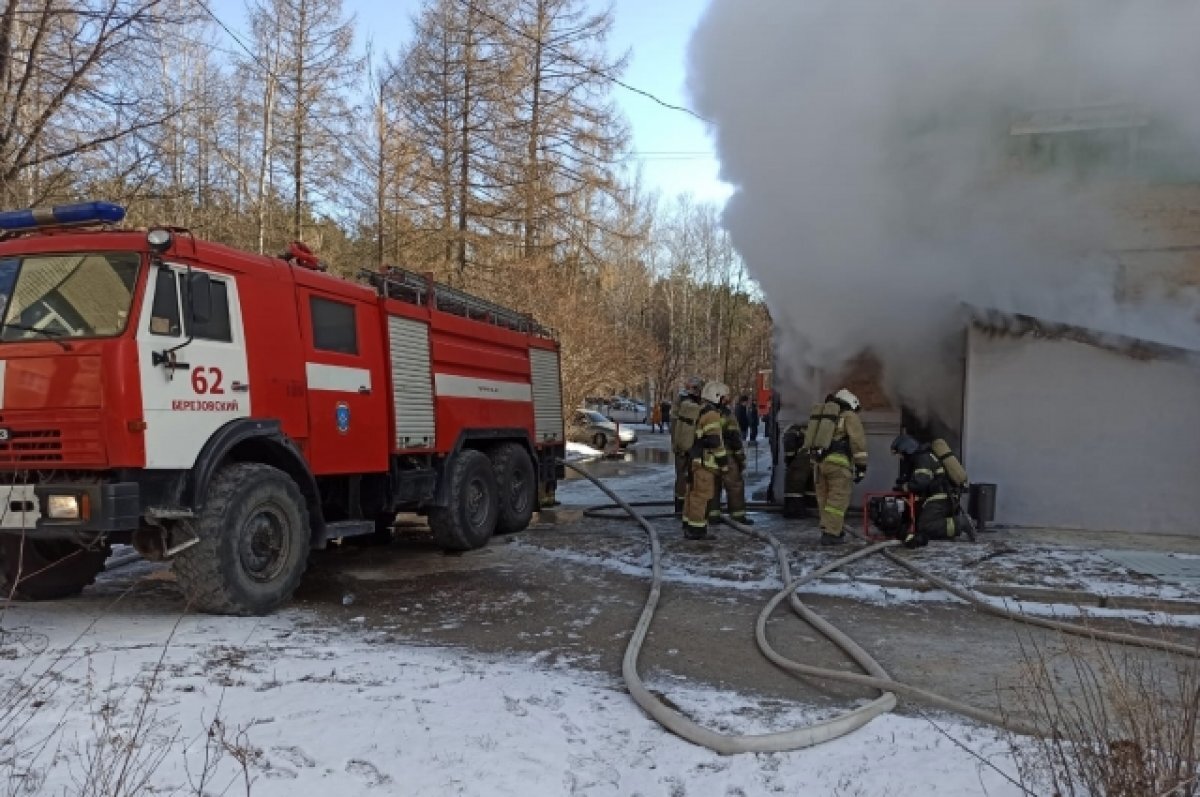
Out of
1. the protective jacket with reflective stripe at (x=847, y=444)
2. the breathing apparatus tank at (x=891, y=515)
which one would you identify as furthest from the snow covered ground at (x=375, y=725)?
the breathing apparatus tank at (x=891, y=515)

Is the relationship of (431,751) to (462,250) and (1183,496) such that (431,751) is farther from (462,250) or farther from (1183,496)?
(462,250)

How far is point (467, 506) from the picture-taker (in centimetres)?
812

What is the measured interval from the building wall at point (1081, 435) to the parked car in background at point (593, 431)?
14391mm

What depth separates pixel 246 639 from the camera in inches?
189

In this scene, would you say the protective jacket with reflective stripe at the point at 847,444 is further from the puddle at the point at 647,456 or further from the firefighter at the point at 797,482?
the puddle at the point at 647,456

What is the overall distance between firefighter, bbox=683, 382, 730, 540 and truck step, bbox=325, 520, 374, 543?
10.7 ft

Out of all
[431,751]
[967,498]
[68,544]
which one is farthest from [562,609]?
[967,498]

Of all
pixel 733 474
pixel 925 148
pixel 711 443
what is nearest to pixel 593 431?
pixel 733 474

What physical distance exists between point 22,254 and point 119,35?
6.50 metres

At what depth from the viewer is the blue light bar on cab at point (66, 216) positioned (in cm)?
523

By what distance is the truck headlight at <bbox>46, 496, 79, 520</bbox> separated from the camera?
471 cm

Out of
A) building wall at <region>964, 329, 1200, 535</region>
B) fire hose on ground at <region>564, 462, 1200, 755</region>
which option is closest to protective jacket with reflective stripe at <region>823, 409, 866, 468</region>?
fire hose on ground at <region>564, 462, 1200, 755</region>

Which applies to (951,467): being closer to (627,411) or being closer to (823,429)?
(823,429)

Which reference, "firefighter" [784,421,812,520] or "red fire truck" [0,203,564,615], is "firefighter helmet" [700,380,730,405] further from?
"red fire truck" [0,203,564,615]
